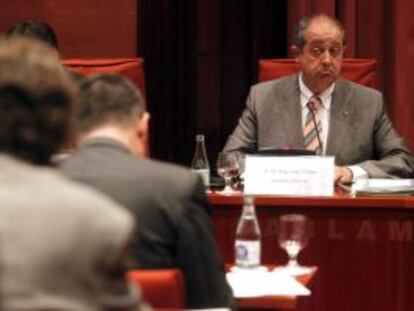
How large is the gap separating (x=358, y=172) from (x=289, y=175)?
676 mm

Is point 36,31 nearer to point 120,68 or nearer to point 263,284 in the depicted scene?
point 120,68

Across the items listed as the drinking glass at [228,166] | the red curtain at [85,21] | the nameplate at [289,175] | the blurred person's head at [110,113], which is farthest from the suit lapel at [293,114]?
the blurred person's head at [110,113]

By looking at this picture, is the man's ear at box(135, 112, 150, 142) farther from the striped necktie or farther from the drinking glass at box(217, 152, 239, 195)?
the striped necktie

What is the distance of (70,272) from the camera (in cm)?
162

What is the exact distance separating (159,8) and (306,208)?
2700mm

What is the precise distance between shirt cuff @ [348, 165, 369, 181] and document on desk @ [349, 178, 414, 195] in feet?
1.18

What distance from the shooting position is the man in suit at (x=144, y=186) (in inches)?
100

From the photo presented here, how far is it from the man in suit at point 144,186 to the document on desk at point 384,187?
4.84 ft

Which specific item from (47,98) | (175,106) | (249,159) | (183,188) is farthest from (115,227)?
(175,106)

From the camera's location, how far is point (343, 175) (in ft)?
15.0

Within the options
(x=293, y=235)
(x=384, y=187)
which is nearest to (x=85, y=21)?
(x=384, y=187)

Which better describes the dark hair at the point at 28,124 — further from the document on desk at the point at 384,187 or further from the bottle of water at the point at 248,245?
the document on desk at the point at 384,187

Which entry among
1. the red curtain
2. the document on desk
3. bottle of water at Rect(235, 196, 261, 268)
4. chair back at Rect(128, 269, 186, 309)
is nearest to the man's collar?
the document on desk

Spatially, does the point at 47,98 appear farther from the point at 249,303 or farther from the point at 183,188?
the point at 249,303
